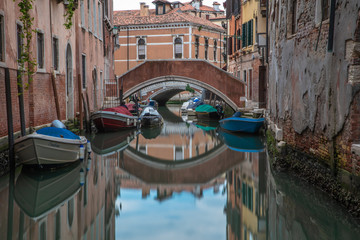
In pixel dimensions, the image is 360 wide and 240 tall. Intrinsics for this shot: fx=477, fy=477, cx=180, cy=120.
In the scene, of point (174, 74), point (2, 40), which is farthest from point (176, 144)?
point (174, 74)

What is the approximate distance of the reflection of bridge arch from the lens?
7.93 m

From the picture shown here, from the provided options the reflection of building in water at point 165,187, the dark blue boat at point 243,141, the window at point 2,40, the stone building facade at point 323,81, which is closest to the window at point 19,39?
the window at point 2,40

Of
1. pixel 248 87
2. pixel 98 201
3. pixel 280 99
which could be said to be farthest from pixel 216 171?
pixel 248 87

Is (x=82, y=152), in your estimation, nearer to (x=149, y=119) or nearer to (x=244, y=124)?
(x=244, y=124)

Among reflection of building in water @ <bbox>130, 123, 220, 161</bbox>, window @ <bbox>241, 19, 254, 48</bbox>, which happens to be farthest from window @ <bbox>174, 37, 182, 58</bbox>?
reflection of building in water @ <bbox>130, 123, 220, 161</bbox>

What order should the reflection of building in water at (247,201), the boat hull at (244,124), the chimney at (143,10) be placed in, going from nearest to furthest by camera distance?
the reflection of building in water at (247,201) → the boat hull at (244,124) → the chimney at (143,10)

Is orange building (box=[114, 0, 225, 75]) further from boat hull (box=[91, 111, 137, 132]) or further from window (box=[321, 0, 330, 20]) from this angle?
window (box=[321, 0, 330, 20])

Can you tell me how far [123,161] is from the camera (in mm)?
9570

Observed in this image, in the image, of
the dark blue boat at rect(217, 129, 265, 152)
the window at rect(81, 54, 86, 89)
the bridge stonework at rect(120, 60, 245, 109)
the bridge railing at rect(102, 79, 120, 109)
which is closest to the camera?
the dark blue boat at rect(217, 129, 265, 152)

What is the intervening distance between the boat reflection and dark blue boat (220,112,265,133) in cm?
701

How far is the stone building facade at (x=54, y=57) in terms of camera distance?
8219 millimetres

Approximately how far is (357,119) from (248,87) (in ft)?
47.1

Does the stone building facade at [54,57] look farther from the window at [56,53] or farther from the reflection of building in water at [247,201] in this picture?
the reflection of building in water at [247,201]

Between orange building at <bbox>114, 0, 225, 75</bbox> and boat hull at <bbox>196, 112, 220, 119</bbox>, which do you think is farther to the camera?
orange building at <bbox>114, 0, 225, 75</bbox>
